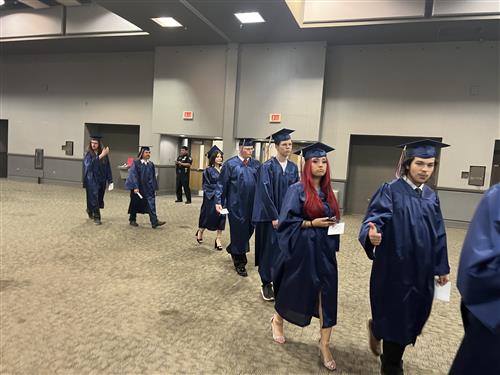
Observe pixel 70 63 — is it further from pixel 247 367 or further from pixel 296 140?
pixel 247 367

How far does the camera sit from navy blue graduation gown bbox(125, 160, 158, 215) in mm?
6066

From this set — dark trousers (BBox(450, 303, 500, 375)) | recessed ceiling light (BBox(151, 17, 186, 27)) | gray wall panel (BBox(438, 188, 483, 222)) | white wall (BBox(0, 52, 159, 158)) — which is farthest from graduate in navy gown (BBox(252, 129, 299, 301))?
white wall (BBox(0, 52, 159, 158))

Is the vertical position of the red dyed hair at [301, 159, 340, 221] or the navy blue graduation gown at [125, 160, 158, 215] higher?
the red dyed hair at [301, 159, 340, 221]

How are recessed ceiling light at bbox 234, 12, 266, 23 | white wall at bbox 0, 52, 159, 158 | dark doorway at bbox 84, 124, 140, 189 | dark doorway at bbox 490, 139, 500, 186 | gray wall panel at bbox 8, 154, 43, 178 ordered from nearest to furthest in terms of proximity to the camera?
recessed ceiling light at bbox 234, 12, 266, 23
dark doorway at bbox 490, 139, 500, 186
white wall at bbox 0, 52, 159, 158
dark doorway at bbox 84, 124, 140, 189
gray wall panel at bbox 8, 154, 43, 178

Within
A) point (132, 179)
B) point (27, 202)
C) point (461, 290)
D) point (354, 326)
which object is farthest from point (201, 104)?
point (461, 290)

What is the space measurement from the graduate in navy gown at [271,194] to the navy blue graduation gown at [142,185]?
3.40 m

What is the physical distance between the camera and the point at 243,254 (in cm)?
391

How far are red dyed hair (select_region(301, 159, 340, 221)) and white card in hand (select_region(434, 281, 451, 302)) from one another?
70cm

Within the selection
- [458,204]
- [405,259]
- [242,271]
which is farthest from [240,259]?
[458,204]

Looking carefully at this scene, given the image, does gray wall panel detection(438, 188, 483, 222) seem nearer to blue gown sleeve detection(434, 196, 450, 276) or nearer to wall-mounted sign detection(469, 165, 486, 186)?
wall-mounted sign detection(469, 165, 486, 186)

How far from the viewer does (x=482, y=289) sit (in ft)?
3.33

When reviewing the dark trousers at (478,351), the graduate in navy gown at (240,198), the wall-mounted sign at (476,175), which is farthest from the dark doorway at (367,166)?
the dark trousers at (478,351)

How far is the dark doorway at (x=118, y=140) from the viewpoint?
38.0ft

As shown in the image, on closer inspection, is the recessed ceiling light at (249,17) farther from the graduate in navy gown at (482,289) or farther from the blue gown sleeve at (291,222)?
the graduate in navy gown at (482,289)
